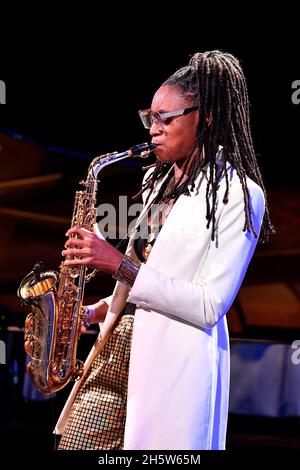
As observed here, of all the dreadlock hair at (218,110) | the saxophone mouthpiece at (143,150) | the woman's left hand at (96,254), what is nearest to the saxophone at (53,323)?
the saxophone mouthpiece at (143,150)

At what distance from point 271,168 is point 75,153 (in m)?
1.86

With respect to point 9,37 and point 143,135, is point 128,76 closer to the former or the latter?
point 143,135

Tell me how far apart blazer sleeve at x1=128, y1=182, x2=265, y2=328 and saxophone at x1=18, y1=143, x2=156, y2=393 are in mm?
550

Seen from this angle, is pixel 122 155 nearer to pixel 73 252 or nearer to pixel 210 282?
pixel 73 252

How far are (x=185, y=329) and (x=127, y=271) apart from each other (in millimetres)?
279

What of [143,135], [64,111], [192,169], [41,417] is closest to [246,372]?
[41,417]

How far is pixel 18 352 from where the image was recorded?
614 cm

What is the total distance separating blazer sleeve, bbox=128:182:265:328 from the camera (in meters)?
2.48

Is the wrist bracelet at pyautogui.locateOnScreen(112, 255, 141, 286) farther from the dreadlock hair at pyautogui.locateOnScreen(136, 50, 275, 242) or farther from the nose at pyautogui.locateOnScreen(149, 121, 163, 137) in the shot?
the nose at pyautogui.locateOnScreen(149, 121, 163, 137)

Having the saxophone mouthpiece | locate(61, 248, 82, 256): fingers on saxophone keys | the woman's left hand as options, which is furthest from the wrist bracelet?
the saxophone mouthpiece

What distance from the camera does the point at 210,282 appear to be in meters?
2.52

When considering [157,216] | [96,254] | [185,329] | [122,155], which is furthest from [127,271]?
[122,155]

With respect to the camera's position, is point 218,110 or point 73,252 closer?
point 73,252

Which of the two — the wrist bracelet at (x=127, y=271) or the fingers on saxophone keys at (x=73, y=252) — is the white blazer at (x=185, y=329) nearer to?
the wrist bracelet at (x=127, y=271)
